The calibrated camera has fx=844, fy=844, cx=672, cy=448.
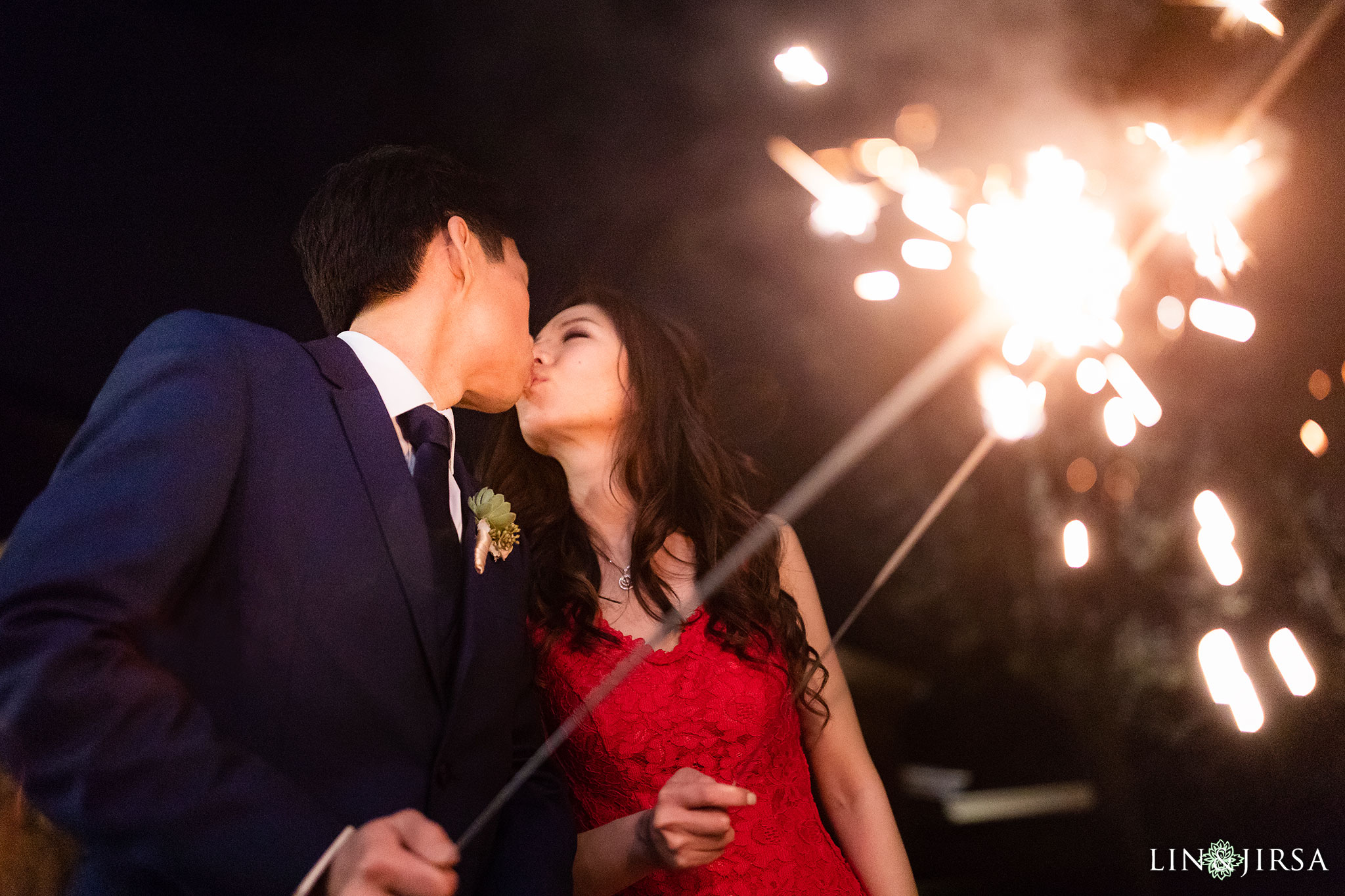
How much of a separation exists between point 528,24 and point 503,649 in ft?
6.74

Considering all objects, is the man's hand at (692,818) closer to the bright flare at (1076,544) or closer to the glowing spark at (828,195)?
the glowing spark at (828,195)

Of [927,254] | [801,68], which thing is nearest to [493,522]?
[801,68]

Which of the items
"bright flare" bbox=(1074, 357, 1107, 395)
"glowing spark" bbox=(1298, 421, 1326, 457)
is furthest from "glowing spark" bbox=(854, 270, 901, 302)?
"glowing spark" bbox=(1298, 421, 1326, 457)

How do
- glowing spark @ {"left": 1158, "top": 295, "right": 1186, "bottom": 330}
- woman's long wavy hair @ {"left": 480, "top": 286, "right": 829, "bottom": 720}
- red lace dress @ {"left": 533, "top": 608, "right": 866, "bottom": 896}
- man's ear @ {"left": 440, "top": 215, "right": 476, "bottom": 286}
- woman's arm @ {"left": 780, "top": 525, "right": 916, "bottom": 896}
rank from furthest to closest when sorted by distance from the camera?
glowing spark @ {"left": 1158, "top": 295, "right": 1186, "bottom": 330}
woman's long wavy hair @ {"left": 480, "top": 286, "right": 829, "bottom": 720}
woman's arm @ {"left": 780, "top": 525, "right": 916, "bottom": 896}
red lace dress @ {"left": 533, "top": 608, "right": 866, "bottom": 896}
man's ear @ {"left": 440, "top": 215, "right": 476, "bottom": 286}

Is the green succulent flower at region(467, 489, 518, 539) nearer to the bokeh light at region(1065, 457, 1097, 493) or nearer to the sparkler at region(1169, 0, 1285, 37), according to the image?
the sparkler at region(1169, 0, 1285, 37)

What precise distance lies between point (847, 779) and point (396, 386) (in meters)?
1.52

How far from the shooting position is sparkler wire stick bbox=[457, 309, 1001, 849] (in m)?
2.06

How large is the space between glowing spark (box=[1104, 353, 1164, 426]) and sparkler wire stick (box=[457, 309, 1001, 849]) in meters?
0.66

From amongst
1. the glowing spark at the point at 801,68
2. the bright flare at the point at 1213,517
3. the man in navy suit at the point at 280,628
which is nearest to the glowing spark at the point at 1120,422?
the bright flare at the point at 1213,517

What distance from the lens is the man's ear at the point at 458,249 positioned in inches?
70.6

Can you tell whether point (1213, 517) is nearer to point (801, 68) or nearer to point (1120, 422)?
point (1120, 422)

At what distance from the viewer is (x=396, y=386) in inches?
60.6

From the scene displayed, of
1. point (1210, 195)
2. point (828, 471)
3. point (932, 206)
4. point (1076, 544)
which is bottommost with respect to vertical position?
point (828, 471)

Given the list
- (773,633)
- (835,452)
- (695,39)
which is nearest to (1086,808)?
(835,452)
